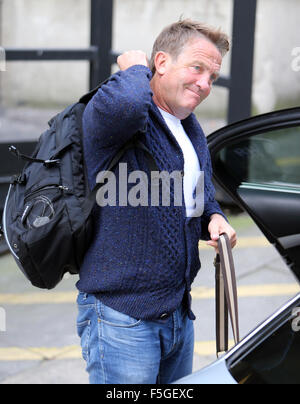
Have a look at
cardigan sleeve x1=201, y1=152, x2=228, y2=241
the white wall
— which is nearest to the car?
cardigan sleeve x1=201, y1=152, x2=228, y2=241

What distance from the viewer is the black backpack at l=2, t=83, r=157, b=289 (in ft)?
6.03

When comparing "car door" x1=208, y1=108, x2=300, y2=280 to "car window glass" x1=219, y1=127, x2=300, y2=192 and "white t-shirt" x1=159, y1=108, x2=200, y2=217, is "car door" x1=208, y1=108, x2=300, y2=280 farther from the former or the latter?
"white t-shirt" x1=159, y1=108, x2=200, y2=217

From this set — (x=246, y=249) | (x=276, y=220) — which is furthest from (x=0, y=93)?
(x=276, y=220)

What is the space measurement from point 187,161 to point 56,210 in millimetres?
432

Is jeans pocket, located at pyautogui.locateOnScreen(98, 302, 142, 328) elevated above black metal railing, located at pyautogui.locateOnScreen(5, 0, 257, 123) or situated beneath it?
situated beneath

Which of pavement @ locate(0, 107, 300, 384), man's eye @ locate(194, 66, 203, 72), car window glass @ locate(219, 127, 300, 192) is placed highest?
man's eye @ locate(194, 66, 203, 72)

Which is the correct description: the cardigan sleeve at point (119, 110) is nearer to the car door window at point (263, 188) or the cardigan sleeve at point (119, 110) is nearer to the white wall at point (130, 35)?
the car door window at point (263, 188)

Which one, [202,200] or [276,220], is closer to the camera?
[202,200]

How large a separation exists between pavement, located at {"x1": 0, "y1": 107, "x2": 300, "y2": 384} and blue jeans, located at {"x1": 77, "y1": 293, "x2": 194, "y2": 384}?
4.94ft

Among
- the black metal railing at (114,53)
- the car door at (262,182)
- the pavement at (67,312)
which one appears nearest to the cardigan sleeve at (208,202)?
the car door at (262,182)

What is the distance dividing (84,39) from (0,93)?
5.97 feet

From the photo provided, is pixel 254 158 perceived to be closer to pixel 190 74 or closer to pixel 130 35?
pixel 190 74

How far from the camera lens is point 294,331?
197cm
